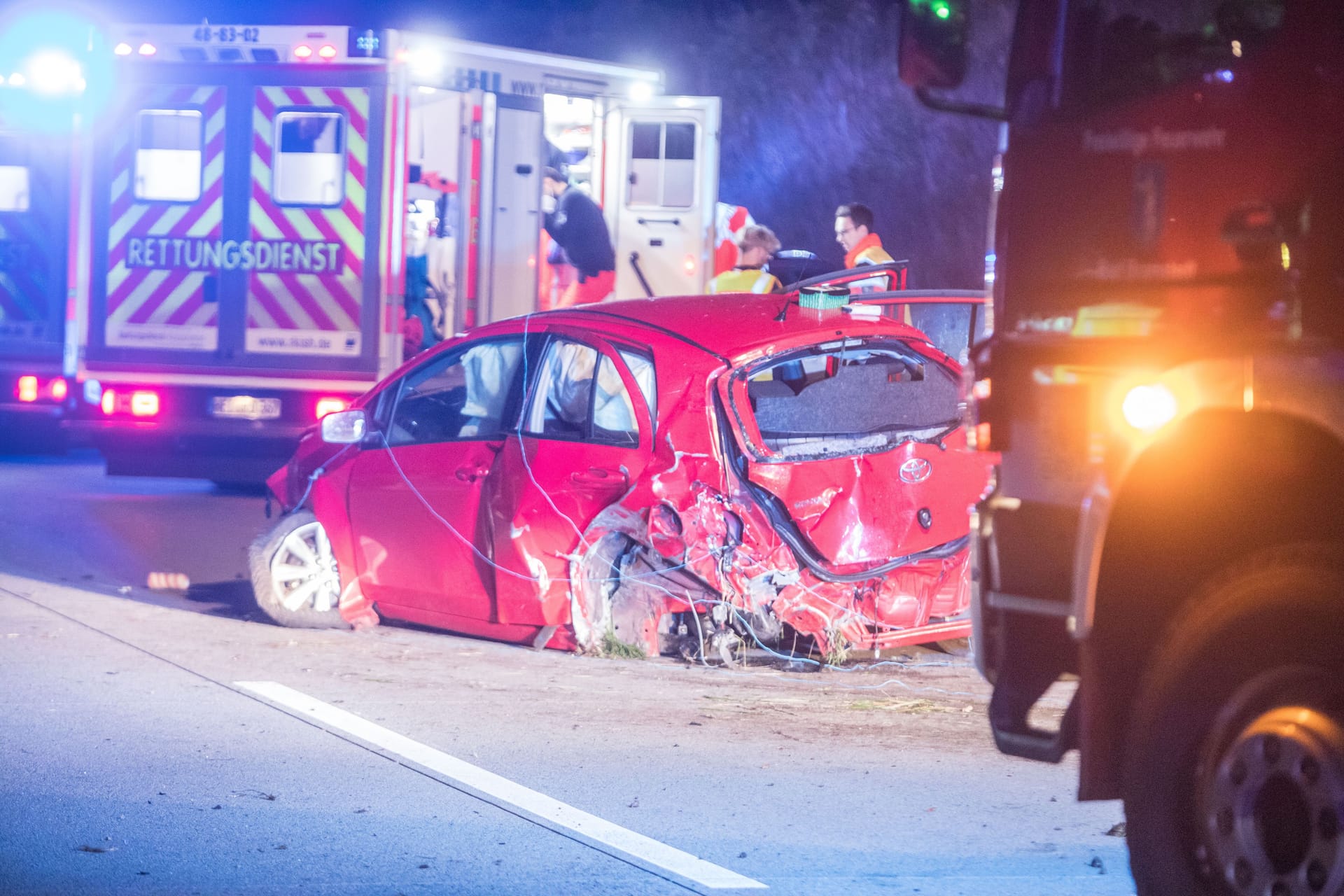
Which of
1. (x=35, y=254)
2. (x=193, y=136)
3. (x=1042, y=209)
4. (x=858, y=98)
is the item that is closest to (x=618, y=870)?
(x=1042, y=209)

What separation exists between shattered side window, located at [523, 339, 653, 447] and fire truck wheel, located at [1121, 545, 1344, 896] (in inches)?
155

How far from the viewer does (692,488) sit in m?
7.37

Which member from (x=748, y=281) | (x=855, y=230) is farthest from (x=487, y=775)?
(x=855, y=230)

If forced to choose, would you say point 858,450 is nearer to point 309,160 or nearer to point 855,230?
point 855,230

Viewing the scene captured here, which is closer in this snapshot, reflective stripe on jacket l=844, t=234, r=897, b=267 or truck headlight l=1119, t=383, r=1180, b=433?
truck headlight l=1119, t=383, r=1180, b=433

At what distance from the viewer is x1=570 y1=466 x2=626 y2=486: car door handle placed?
761 centimetres

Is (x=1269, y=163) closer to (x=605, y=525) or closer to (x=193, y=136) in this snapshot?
(x=605, y=525)

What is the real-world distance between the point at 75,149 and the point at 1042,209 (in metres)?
11.8

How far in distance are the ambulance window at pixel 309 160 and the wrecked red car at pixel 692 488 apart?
471 centimetres

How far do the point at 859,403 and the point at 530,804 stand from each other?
9.16ft

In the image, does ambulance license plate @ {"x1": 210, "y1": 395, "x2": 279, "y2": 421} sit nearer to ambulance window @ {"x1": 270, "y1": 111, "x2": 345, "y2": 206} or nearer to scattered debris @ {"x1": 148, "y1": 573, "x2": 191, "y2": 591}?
ambulance window @ {"x1": 270, "y1": 111, "x2": 345, "y2": 206}

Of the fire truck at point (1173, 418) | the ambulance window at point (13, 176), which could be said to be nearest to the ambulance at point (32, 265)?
the ambulance window at point (13, 176)

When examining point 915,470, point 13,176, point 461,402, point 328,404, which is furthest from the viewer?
point 13,176

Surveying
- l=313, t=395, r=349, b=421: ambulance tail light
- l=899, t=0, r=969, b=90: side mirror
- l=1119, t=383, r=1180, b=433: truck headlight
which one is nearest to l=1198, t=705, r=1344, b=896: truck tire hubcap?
l=1119, t=383, r=1180, b=433: truck headlight
